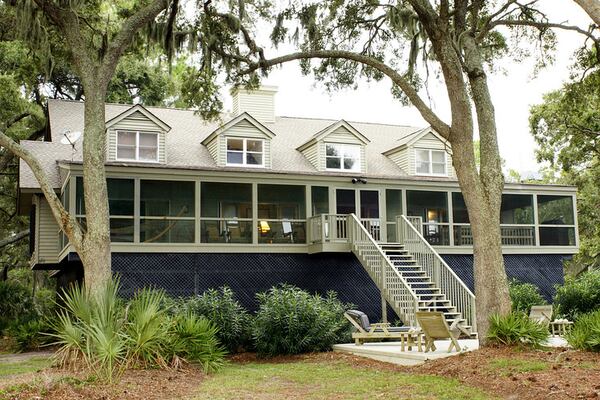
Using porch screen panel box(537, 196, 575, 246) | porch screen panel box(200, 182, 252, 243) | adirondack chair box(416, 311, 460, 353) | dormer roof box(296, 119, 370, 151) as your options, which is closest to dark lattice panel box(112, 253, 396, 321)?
porch screen panel box(200, 182, 252, 243)

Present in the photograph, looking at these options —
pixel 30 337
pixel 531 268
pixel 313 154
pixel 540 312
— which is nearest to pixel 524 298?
pixel 531 268

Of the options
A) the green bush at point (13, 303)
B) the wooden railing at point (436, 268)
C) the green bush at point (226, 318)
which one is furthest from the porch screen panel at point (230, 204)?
the green bush at point (13, 303)

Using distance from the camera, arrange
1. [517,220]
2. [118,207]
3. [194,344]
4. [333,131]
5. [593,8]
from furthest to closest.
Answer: [517,220]
[333,131]
[118,207]
[194,344]
[593,8]

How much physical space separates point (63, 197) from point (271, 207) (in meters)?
6.44

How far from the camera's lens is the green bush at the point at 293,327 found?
14.7 metres

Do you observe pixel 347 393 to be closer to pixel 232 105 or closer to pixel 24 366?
pixel 24 366

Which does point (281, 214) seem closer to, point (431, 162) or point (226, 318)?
point (431, 162)

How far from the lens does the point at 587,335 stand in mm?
10695

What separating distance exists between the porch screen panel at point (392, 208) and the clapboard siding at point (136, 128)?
7486 mm

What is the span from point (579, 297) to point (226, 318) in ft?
36.4

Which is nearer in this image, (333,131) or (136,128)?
(136,128)

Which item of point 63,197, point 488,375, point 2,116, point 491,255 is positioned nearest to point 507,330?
point 491,255

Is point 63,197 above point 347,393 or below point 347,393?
above

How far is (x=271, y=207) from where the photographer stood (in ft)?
72.3
